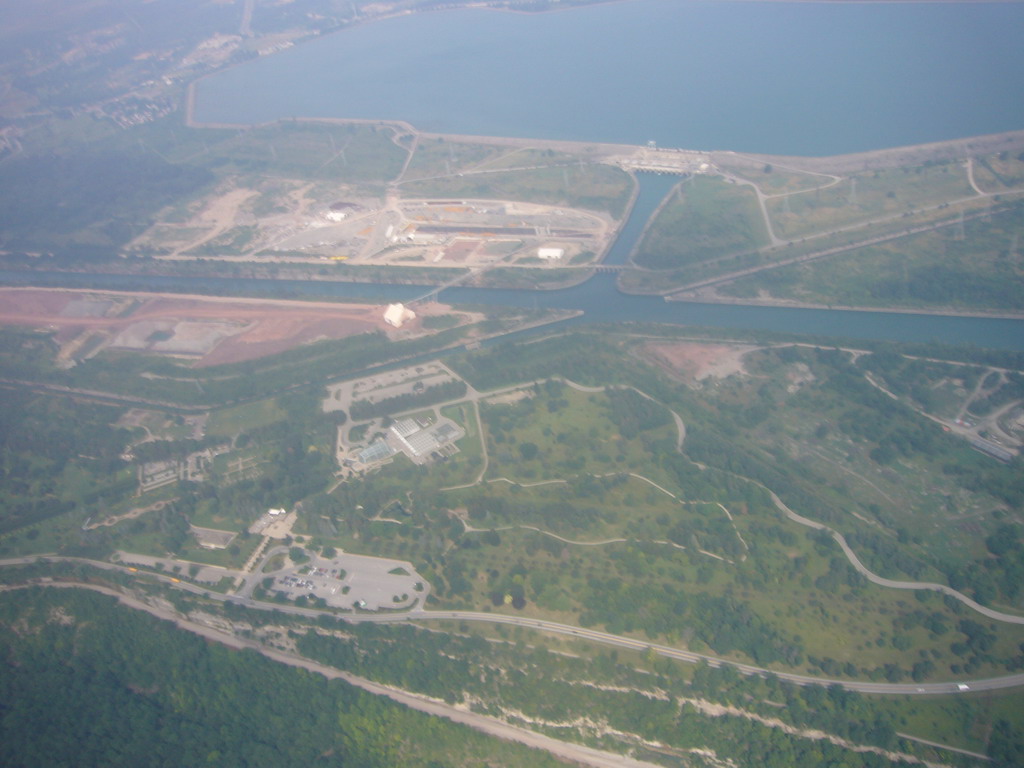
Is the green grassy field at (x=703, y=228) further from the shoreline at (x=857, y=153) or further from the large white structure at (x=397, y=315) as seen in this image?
the large white structure at (x=397, y=315)

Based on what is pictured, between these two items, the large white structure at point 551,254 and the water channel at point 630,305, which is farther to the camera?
the large white structure at point 551,254

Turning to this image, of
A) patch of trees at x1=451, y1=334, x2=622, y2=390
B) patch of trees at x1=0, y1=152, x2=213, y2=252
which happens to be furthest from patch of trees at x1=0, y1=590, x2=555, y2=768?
patch of trees at x1=0, y1=152, x2=213, y2=252

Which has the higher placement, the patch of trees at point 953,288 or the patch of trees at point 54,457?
the patch of trees at point 953,288

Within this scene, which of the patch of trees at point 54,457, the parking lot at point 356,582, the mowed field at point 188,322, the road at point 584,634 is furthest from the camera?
the mowed field at point 188,322

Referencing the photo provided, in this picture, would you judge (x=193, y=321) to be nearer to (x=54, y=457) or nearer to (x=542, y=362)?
(x=54, y=457)

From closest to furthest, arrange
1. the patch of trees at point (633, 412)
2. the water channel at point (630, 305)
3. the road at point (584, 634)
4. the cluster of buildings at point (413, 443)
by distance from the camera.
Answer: the road at point (584, 634), the cluster of buildings at point (413, 443), the patch of trees at point (633, 412), the water channel at point (630, 305)

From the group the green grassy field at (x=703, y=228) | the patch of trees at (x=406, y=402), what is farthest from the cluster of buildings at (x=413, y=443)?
the green grassy field at (x=703, y=228)

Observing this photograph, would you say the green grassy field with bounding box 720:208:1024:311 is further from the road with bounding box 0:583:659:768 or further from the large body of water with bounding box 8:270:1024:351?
the road with bounding box 0:583:659:768

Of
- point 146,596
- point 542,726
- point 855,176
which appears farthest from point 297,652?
point 855,176
